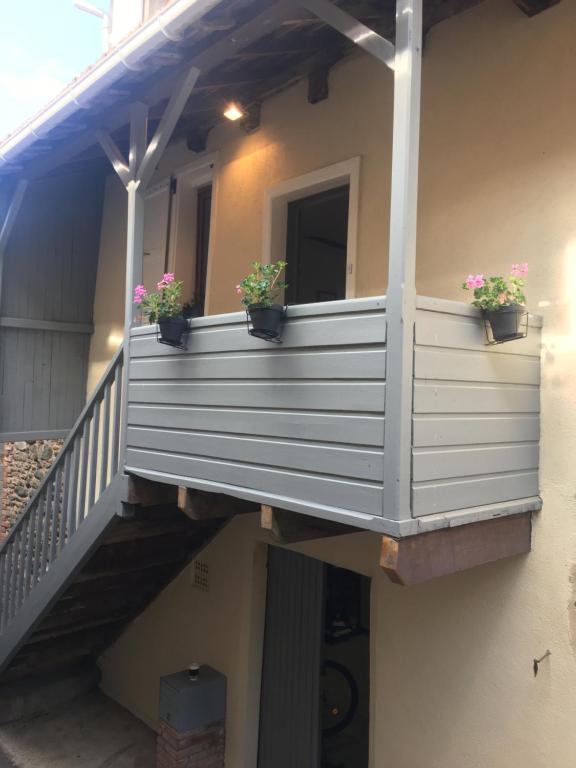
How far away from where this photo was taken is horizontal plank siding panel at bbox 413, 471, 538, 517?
255 cm

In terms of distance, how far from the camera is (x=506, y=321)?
274 centimetres

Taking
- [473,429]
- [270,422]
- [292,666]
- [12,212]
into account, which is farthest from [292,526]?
[12,212]

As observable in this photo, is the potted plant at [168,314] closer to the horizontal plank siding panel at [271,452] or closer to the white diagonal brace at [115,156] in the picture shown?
the horizontal plank siding panel at [271,452]

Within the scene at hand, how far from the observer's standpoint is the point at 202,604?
5414 mm

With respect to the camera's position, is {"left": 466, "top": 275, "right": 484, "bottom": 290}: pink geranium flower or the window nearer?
{"left": 466, "top": 275, "right": 484, "bottom": 290}: pink geranium flower

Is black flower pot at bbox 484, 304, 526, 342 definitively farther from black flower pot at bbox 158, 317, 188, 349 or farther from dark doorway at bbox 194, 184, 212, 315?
dark doorway at bbox 194, 184, 212, 315

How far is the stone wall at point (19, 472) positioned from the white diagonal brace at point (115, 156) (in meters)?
3.76

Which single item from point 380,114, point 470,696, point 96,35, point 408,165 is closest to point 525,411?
point 408,165

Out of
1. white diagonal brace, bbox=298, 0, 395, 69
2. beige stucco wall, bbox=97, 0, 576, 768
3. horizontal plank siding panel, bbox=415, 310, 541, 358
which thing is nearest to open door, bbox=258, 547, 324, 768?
beige stucco wall, bbox=97, 0, 576, 768

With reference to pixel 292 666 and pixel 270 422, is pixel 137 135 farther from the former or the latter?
pixel 292 666

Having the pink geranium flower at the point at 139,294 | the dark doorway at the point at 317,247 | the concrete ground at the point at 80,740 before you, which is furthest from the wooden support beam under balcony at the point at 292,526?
the concrete ground at the point at 80,740

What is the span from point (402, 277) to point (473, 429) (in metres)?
0.81

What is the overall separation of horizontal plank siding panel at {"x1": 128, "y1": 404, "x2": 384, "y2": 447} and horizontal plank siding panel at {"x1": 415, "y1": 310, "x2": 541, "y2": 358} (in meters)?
0.41

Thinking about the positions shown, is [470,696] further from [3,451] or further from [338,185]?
[3,451]
